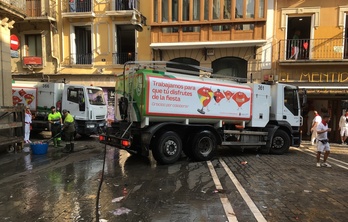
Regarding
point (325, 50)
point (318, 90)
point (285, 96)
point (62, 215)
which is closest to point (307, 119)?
point (318, 90)

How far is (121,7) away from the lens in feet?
59.5

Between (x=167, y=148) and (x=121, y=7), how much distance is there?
42.4 ft

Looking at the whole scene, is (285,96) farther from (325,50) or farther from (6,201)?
(6,201)

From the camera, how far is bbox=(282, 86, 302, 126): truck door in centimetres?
1100

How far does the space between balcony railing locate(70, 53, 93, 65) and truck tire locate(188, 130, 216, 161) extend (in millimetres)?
12339

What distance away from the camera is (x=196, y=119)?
8.89m

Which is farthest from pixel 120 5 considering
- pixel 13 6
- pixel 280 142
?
pixel 280 142

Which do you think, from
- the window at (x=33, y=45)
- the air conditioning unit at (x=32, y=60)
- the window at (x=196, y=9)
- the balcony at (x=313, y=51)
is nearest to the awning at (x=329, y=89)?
the balcony at (x=313, y=51)

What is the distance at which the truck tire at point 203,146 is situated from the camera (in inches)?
349

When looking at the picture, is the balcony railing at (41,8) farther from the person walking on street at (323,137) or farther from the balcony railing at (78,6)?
the person walking on street at (323,137)

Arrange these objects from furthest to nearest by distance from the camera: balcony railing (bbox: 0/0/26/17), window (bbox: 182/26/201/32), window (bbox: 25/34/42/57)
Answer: window (bbox: 25/34/42/57), window (bbox: 182/26/201/32), balcony railing (bbox: 0/0/26/17)

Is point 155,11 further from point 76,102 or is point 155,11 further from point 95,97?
point 76,102

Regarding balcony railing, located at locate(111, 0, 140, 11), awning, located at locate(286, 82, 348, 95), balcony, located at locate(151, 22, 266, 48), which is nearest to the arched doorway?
balcony, located at locate(151, 22, 266, 48)

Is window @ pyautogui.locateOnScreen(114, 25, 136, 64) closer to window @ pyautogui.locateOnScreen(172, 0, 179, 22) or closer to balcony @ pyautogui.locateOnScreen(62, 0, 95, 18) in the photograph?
balcony @ pyautogui.locateOnScreen(62, 0, 95, 18)
